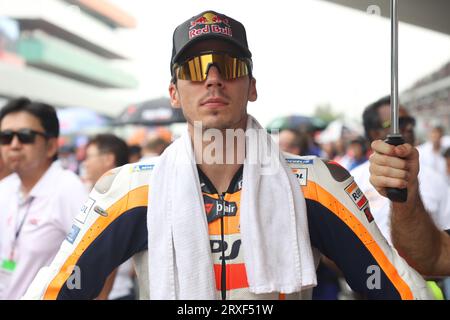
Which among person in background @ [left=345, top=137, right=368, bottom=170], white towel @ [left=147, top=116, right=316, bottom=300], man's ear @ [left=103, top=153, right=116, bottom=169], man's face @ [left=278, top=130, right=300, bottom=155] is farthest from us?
man's face @ [left=278, top=130, right=300, bottom=155]

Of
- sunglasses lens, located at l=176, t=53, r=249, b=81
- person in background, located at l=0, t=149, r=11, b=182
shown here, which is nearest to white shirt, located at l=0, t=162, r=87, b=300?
person in background, located at l=0, t=149, r=11, b=182

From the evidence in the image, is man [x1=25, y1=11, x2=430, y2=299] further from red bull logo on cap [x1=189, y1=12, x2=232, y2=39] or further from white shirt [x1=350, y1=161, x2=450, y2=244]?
white shirt [x1=350, y1=161, x2=450, y2=244]

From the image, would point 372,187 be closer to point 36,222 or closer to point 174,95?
point 174,95

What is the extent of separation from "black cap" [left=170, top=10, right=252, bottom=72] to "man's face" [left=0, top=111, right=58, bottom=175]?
3.13ft

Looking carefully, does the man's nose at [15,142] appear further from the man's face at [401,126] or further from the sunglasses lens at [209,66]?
the man's face at [401,126]

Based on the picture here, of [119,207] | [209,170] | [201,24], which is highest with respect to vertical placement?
[201,24]

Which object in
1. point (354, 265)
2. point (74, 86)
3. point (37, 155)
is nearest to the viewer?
point (354, 265)

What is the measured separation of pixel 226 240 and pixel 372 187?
928 millimetres

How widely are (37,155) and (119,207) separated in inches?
37.7

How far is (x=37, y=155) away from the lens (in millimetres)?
2529

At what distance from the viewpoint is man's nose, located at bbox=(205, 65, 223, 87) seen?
65.2 inches

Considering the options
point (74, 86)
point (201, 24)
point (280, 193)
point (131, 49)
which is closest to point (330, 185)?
point (280, 193)

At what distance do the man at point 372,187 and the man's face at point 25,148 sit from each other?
1302 millimetres
